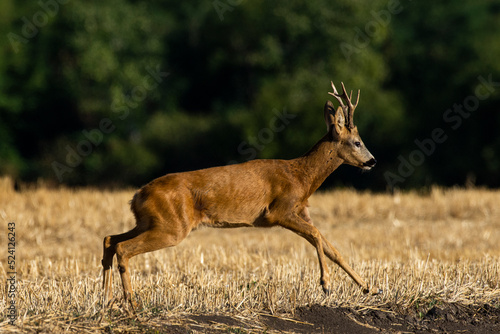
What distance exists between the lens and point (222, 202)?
8.30 m

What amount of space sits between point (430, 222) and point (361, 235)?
3067mm

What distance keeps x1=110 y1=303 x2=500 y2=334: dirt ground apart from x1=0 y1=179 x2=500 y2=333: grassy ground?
0.14 feet

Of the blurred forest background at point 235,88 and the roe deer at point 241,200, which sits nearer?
the roe deer at point 241,200

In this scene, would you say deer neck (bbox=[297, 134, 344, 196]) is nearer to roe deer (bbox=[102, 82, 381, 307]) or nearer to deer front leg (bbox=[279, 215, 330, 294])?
roe deer (bbox=[102, 82, 381, 307])

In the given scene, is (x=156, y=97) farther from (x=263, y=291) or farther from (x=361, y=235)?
(x=263, y=291)

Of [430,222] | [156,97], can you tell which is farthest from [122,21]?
[430,222]

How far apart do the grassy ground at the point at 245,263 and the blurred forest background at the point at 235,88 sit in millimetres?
19960

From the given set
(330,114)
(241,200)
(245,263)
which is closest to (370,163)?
A: (330,114)

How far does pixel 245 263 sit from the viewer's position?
1065 centimetres

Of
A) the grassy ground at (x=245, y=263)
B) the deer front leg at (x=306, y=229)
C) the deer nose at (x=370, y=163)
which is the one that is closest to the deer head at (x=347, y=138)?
the deer nose at (x=370, y=163)

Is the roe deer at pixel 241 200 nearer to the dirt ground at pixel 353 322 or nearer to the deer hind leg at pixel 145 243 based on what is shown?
the deer hind leg at pixel 145 243

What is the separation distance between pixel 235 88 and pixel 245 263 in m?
36.2

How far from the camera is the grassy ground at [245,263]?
7.44m

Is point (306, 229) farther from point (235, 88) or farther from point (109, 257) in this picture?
point (235, 88)
